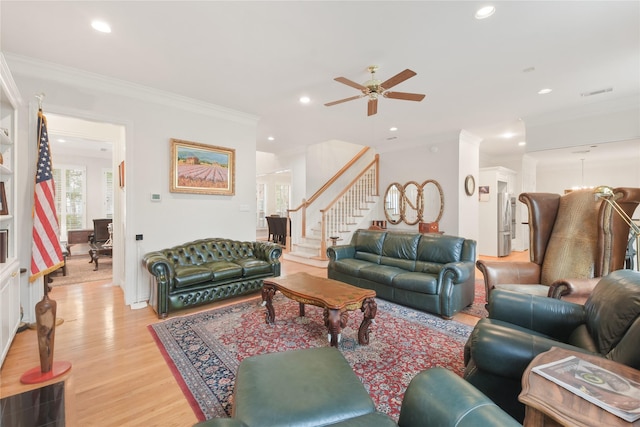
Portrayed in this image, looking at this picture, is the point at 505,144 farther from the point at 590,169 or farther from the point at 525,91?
the point at 525,91

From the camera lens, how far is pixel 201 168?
4.41m

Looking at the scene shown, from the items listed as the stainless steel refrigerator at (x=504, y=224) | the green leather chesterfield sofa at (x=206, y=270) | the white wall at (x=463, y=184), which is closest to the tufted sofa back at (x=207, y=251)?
the green leather chesterfield sofa at (x=206, y=270)

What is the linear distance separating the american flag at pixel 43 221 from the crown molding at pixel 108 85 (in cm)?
68

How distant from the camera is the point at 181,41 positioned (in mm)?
2783

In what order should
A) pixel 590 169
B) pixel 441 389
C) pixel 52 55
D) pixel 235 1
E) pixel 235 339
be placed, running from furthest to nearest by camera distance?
pixel 590 169
pixel 52 55
pixel 235 339
pixel 235 1
pixel 441 389

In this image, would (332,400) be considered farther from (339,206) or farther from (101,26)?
(339,206)

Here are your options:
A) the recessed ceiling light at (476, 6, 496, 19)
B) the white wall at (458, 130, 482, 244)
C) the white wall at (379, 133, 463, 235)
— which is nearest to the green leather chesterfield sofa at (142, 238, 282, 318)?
the recessed ceiling light at (476, 6, 496, 19)

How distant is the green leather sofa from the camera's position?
937 millimetres

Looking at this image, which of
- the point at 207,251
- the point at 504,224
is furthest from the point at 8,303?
the point at 504,224

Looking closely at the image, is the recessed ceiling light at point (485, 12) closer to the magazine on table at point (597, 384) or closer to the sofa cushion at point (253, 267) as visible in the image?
the magazine on table at point (597, 384)

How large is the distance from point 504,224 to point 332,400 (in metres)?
8.04

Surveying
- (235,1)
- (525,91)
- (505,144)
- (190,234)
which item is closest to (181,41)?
(235,1)

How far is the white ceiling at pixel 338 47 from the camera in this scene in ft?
7.72

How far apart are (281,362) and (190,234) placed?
135 inches
